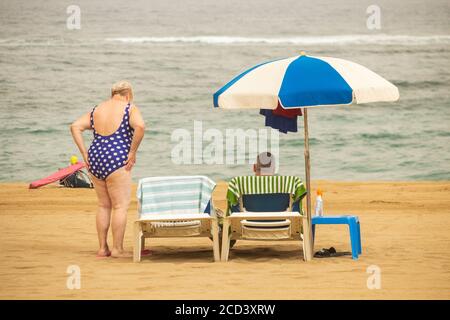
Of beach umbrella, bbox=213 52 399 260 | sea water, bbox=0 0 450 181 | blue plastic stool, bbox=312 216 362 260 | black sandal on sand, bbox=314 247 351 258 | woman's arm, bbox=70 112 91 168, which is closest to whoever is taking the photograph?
beach umbrella, bbox=213 52 399 260

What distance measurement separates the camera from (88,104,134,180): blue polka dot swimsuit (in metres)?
8.97

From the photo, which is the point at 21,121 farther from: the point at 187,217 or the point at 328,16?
the point at 187,217

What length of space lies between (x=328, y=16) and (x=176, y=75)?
846 cm

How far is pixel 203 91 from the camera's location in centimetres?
2916

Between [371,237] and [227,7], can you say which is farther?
[227,7]

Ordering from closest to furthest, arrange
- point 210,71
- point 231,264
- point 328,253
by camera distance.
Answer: point 231,264, point 328,253, point 210,71

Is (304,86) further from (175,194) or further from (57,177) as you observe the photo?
(57,177)

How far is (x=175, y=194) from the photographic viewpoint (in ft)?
30.6

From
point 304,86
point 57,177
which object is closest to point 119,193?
point 304,86

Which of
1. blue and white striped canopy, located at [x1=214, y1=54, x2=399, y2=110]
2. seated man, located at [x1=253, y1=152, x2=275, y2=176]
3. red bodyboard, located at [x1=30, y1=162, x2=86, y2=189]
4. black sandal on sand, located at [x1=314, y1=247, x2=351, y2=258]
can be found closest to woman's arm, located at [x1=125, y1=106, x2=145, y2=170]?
blue and white striped canopy, located at [x1=214, y1=54, x2=399, y2=110]

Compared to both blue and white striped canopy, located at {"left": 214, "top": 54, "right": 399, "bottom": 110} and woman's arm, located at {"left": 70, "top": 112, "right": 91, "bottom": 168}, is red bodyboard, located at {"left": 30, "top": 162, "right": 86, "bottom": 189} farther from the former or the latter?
blue and white striped canopy, located at {"left": 214, "top": 54, "right": 399, "bottom": 110}

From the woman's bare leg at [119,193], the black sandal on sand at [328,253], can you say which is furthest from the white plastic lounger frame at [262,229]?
the woman's bare leg at [119,193]

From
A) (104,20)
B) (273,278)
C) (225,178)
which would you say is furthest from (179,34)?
(273,278)

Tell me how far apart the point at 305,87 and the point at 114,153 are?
1730 millimetres
